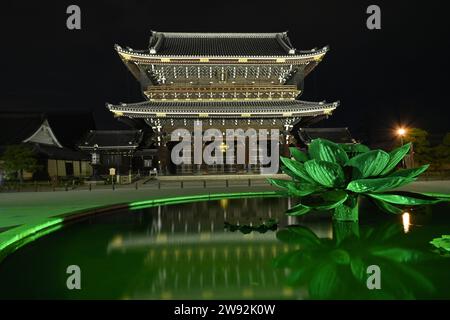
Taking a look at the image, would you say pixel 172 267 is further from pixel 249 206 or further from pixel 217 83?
pixel 217 83

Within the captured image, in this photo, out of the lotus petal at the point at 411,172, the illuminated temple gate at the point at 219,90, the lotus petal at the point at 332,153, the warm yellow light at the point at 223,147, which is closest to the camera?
the lotus petal at the point at 411,172

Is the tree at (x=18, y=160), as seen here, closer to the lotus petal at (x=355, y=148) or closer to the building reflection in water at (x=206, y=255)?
the building reflection in water at (x=206, y=255)

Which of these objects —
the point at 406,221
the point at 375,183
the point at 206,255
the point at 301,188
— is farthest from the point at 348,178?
the point at 206,255

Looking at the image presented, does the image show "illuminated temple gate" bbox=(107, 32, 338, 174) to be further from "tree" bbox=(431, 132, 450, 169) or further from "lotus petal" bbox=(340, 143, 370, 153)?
"lotus petal" bbox=(340, 143, 370, 153)

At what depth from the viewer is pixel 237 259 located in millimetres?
5730

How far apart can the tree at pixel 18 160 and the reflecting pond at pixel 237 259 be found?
63.2 ft

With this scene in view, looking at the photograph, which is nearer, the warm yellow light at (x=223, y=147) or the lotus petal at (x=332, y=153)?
the lotus petal at (x=332, y=153)

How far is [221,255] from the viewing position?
19.7 feet

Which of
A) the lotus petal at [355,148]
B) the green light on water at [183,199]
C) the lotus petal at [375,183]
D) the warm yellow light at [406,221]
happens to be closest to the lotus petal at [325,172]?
the lotus petal at [375,183]

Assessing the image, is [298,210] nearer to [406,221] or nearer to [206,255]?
[206,255]

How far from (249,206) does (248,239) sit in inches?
204

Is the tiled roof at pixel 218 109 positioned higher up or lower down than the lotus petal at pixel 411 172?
higher up

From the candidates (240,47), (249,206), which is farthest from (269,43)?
(249,206)

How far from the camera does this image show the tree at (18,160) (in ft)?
81.2
